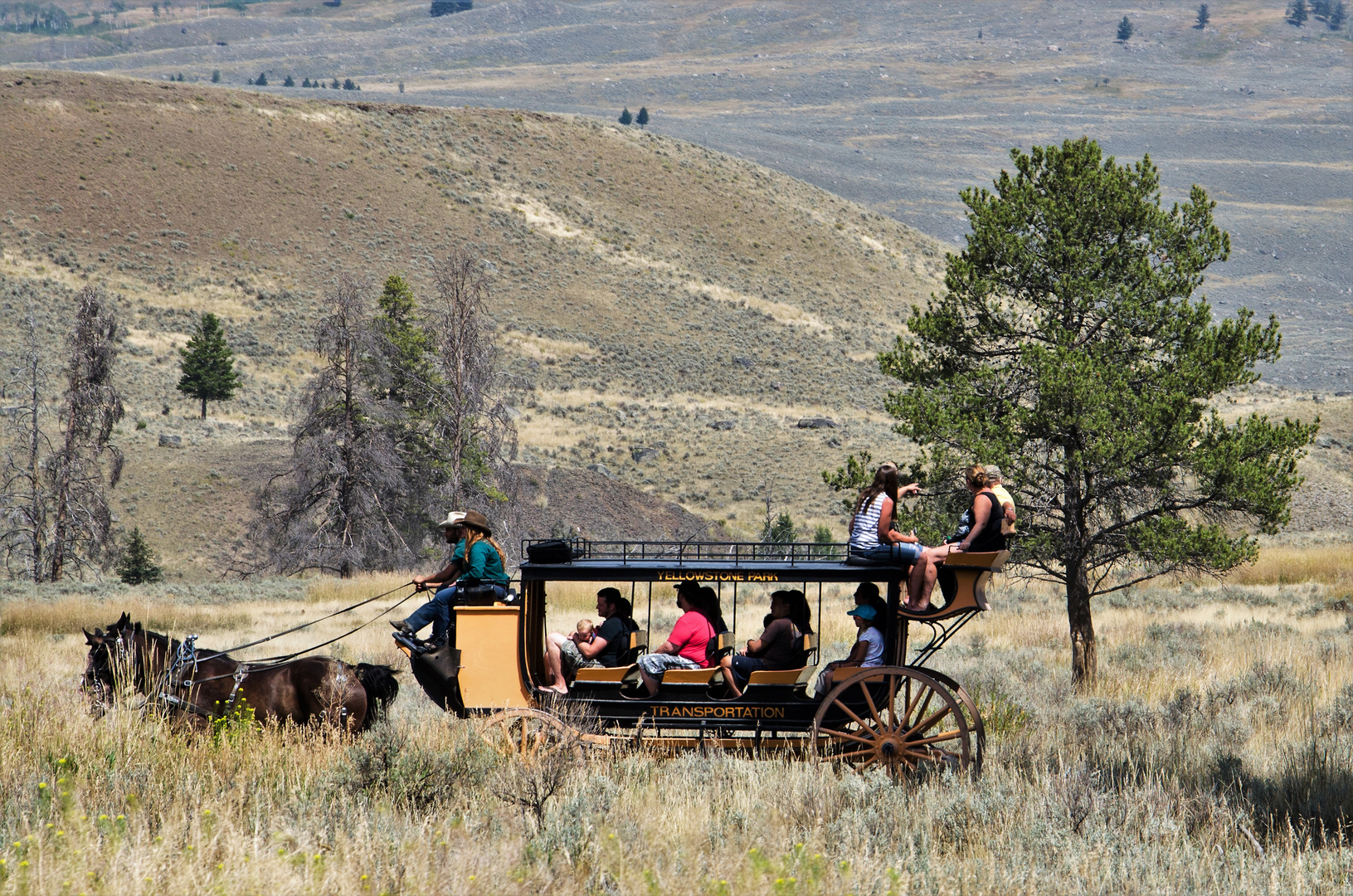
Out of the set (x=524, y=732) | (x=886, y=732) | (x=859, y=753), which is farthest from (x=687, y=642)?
(x=886, y=732)

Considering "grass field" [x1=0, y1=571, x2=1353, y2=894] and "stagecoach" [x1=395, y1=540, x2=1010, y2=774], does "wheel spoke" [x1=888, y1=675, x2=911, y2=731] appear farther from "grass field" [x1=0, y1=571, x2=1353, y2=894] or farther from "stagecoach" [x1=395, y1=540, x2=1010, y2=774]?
"grass field" [x1=0, y1=571, x2=1353, y2=894]

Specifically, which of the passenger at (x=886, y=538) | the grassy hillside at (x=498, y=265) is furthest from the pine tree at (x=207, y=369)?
the passenger at (x=886, y=538)

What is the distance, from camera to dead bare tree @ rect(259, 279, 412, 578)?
28859mm

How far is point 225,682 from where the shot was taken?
8.52m

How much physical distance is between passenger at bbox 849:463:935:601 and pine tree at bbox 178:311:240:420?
49481mm

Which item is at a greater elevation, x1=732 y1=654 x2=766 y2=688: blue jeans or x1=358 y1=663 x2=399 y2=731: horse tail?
x1=732 y1=654 x2=766 y2=688: blue jeans

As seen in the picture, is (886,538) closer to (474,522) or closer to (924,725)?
(924,725)

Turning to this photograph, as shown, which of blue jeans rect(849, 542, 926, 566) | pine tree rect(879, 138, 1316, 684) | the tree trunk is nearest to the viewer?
blue jeans rect(849, 542, 926, 566)

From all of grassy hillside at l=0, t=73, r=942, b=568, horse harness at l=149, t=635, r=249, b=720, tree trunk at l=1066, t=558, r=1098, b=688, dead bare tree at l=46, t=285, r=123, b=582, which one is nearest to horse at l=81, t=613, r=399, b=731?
horse harness at l=149, t=635, r=249, b=720

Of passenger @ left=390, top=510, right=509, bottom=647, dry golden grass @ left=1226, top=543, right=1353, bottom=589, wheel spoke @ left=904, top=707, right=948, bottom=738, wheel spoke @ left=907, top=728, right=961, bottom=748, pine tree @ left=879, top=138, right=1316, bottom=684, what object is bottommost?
dry golden grass @ left=1226, top=543, right=1353, bottom=589

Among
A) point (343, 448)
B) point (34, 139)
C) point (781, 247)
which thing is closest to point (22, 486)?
point (343, 448)

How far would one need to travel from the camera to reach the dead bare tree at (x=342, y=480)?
28.9 m

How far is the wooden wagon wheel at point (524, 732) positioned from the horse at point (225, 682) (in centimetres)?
107

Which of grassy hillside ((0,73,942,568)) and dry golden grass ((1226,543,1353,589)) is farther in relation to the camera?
grassy hillside ((0,73,942,568))
